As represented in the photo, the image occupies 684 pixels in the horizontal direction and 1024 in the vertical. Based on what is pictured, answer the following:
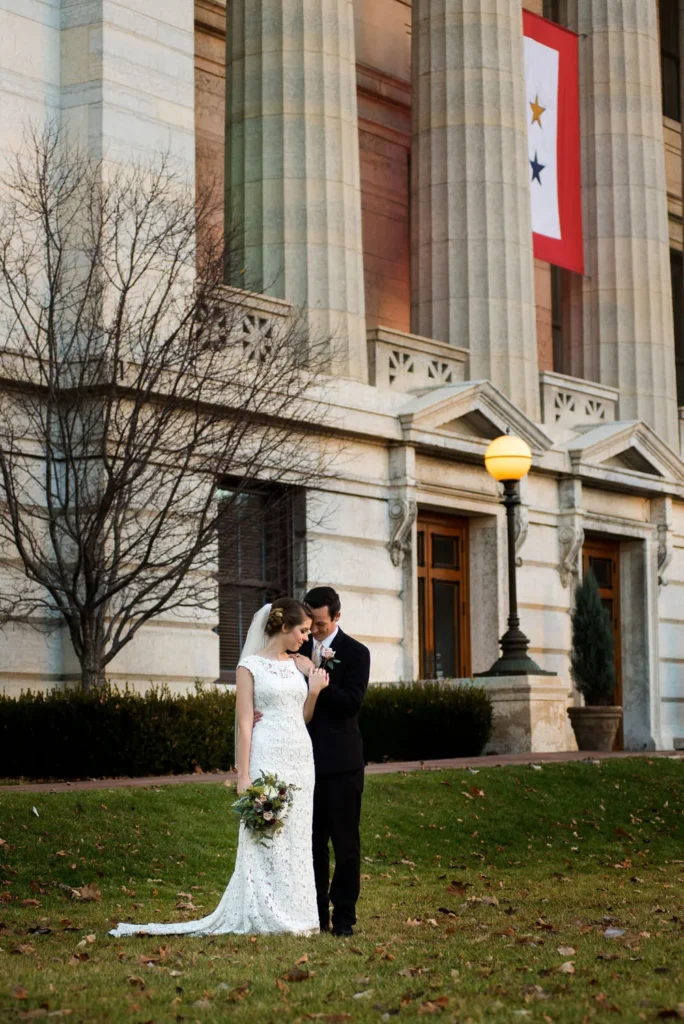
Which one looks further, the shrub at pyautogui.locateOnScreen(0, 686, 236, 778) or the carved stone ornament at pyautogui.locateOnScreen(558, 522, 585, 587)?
the carved stone ornament at pyautogui.locateOnScreen(558, 522, 585, 587)

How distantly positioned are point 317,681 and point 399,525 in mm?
15649

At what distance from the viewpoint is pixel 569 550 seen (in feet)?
97.5

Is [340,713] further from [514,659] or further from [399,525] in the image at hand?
[399,525]

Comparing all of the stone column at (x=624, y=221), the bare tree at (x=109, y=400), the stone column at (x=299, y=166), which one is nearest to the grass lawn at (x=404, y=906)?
the bare tree at (x=109, y=400)

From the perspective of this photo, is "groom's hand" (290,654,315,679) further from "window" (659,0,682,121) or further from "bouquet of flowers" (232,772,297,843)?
"window" (659,0,682,121)

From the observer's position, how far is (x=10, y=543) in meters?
20.6

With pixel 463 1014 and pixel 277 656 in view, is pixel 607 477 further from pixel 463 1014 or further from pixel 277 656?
pixel 463 1014

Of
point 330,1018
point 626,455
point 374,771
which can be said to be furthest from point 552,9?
point 330,1018

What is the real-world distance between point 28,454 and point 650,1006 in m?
14.4

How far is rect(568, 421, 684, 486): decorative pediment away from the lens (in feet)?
98.6

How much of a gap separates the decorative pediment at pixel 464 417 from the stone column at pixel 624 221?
5156 millimetres

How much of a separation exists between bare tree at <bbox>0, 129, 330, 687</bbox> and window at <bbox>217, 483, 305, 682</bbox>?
124 cm

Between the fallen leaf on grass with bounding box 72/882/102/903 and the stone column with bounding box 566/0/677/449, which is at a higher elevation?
the stone column with bounding box 566/0/677/449

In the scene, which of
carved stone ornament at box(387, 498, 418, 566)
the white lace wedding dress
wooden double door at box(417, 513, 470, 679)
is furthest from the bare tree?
the white lace wedding dress
